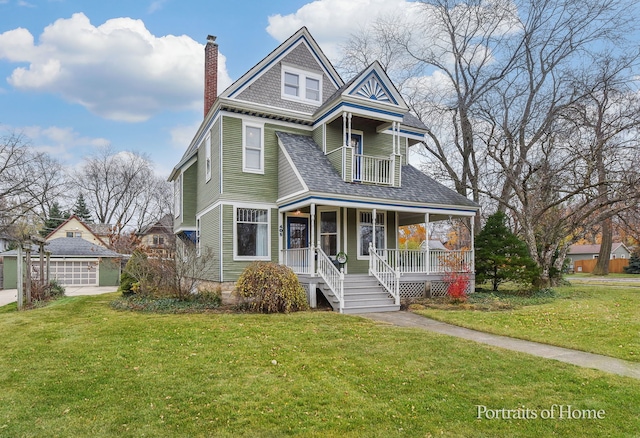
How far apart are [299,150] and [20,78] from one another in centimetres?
2455

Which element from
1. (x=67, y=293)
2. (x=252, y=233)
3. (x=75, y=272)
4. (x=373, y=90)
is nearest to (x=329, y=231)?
(x=252, y=233)

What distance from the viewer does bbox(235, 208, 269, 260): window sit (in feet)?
45.6

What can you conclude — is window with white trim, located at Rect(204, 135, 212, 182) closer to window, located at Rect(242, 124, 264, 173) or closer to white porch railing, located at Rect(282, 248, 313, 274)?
window, located at Rect(242, 124, 264, 173)

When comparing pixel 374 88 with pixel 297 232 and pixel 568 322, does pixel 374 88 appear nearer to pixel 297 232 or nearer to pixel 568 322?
pixel 297 232

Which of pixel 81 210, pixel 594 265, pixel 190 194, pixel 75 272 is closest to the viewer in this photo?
pixel 190 194

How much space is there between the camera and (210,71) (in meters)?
17.2

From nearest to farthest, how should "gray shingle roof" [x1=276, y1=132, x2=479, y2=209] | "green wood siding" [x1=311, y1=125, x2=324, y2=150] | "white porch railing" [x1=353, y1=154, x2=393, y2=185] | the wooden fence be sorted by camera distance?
1. "gray shingle roof" [x1=276, y1=132, x2=479, y2=209]
2. "white porch railing" [x1=353, y1=154, x2=393, y2=185]
3. "green wood siding" [x1=311, y1=125, x2=324, y2=150]
4. the wooden fence

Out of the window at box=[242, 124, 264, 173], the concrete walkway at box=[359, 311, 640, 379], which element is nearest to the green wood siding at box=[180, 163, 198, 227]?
the window at box=[242, 124, 264, 173]

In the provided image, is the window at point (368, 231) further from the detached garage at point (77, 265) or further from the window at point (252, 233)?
the detached garage at point (77, 265)

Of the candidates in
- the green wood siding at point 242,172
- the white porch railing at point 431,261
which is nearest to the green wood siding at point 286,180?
the green wood siding at point 242,172

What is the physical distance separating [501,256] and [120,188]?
44.8 meters

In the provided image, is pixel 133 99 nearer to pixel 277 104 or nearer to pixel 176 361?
pixel 277 104

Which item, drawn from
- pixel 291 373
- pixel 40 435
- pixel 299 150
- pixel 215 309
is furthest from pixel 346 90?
pixel 40 435

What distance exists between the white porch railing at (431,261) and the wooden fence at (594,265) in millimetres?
39823
